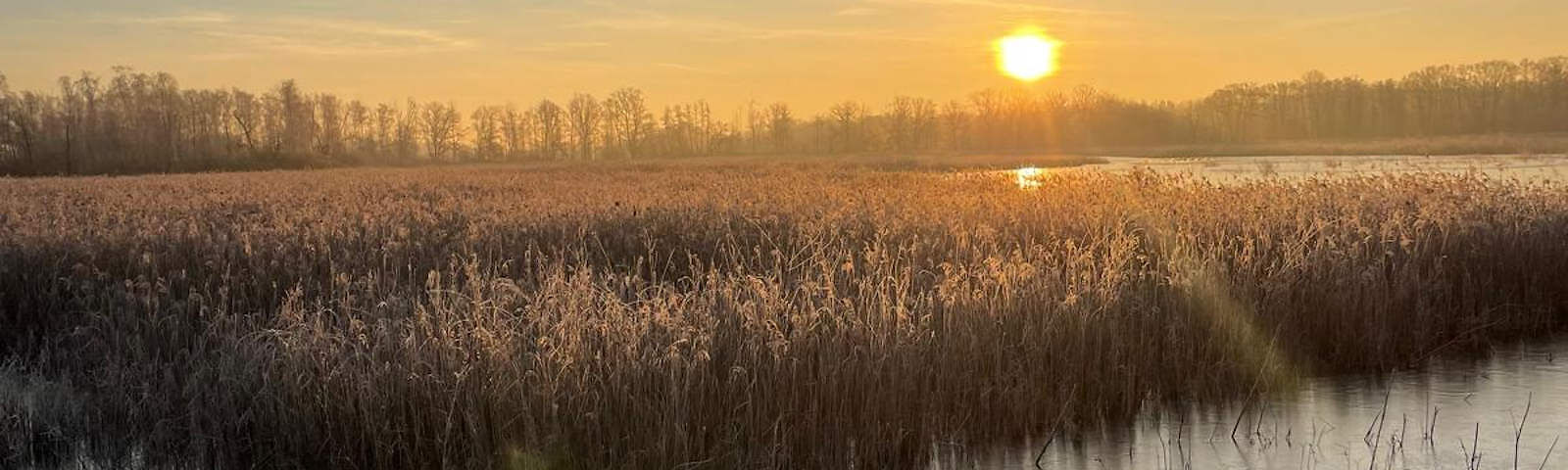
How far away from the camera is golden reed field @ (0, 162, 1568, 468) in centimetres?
614

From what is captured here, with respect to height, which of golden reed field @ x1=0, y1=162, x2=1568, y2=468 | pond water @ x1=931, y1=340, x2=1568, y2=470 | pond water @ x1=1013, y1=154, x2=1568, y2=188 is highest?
pond water @ x1=1013, y1=154, x2=1568, y2=188

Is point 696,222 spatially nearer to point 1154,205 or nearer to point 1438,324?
point 1154,205

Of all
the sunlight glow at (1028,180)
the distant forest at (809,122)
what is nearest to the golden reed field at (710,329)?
the sunlight glow at (1028,180)

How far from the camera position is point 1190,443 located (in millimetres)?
7375

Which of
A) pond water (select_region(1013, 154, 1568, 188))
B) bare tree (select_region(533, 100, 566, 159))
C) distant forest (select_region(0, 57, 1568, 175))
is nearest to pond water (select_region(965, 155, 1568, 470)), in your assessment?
pond water (select_region(1013, 154, 1568, 188))

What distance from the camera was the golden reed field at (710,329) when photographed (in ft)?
20.1

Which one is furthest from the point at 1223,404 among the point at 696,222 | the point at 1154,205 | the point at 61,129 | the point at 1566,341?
the point at 61,129

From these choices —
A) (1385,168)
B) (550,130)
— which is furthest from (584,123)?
(1385,168)

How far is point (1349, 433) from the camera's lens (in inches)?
297

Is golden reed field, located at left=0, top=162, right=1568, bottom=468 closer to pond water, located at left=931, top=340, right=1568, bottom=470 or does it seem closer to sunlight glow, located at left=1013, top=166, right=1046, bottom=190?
pond water, located at left=931, top=340, right=1568, bottom=470

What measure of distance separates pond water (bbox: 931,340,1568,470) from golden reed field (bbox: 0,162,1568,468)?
244mm

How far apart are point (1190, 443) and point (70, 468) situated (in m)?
6.84

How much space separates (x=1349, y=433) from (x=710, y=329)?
4.43 m

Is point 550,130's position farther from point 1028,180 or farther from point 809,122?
point 1028,180
